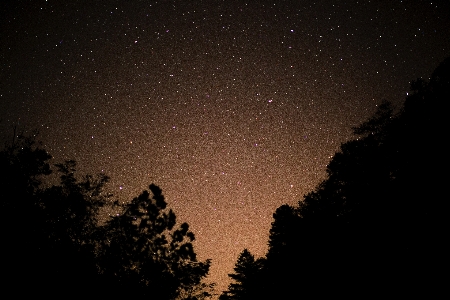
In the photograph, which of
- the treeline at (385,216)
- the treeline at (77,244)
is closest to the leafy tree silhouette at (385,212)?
the treeline at (385,216)

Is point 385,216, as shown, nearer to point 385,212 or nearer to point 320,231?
point 385,212

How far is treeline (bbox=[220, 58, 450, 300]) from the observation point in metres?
11.3

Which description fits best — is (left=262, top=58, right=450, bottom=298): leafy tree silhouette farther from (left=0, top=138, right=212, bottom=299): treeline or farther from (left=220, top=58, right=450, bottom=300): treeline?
(left=0, top=138, right=212, bottom=299): treeline

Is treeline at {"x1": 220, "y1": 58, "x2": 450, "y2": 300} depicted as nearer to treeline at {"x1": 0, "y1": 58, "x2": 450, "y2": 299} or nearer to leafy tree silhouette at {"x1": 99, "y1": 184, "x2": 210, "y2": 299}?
treeline at {"x1": 0, "y1": 58, "x2": 450, "y2": 299}

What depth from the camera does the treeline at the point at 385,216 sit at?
11328 mm

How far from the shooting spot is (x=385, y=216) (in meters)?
13.8

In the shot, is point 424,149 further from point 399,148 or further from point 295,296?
point 295,296

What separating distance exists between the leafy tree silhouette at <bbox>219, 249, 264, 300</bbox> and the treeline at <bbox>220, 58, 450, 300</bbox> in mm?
9782

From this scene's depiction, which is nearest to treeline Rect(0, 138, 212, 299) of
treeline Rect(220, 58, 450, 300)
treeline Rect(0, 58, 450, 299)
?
treeline Rect(0, 58, 450, 299)

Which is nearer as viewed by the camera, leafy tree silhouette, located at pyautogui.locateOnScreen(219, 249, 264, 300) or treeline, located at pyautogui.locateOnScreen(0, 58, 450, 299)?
treeline, located at pyautogui.locateOnScreen(0, 58, 450, 299)

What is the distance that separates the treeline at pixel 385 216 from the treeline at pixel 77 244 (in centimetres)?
654

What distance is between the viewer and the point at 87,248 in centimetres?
1418

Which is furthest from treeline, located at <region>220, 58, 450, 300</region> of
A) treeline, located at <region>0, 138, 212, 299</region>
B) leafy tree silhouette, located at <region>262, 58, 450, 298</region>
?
treeline, located at <region>0, 138, 212, 299</region>

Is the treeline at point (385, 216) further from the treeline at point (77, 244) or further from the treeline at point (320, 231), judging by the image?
the treeline at point (77, 244)
